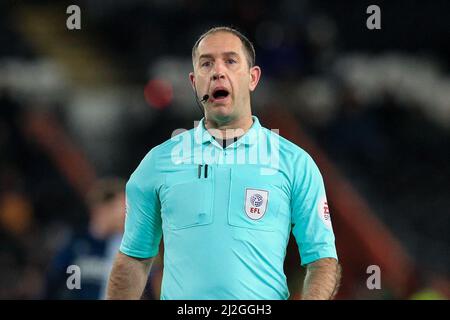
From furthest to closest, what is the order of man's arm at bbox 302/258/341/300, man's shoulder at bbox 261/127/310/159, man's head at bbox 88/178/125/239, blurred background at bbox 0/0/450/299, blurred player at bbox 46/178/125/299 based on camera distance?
blurred background at bbox 0/0/450/299 < man's head at bbox 88/178/125/239 < blurred player at bbox 46/178/125/299 < man's shoulder at bbox 261/127/310/159 < man's arm at bbox 302/258/341/300

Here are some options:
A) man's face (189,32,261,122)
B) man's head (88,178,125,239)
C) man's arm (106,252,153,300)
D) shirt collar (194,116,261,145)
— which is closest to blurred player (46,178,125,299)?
man's head (88,178,125,239)

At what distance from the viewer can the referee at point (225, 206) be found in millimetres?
2951

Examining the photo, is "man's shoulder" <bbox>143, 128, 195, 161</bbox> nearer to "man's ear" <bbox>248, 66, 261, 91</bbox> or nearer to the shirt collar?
the shirt collar

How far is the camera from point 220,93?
320 centimetres

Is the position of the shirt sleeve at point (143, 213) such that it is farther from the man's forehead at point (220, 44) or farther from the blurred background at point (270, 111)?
the blurred background at point (270, 111)

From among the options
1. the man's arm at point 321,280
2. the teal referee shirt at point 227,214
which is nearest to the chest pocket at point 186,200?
the teal referee shirt at point 227,214

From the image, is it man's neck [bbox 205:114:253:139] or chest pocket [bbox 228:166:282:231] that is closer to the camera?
chest pocket [bbox 228:166:282:231]

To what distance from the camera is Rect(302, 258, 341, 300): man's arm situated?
9.52ft

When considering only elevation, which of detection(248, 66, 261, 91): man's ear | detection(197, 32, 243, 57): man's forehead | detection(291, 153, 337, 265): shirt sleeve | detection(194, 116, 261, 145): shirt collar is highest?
detection(197, 32, 243, 57): man's forehead

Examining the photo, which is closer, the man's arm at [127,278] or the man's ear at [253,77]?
the man's arm at [127,278]

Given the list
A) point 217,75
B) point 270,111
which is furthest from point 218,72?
point 270,111

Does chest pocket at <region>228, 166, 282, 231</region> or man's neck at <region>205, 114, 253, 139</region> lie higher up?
man's neck at <region>205, 114, 253, 139</region>

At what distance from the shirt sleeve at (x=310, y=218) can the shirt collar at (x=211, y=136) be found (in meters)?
0.23
